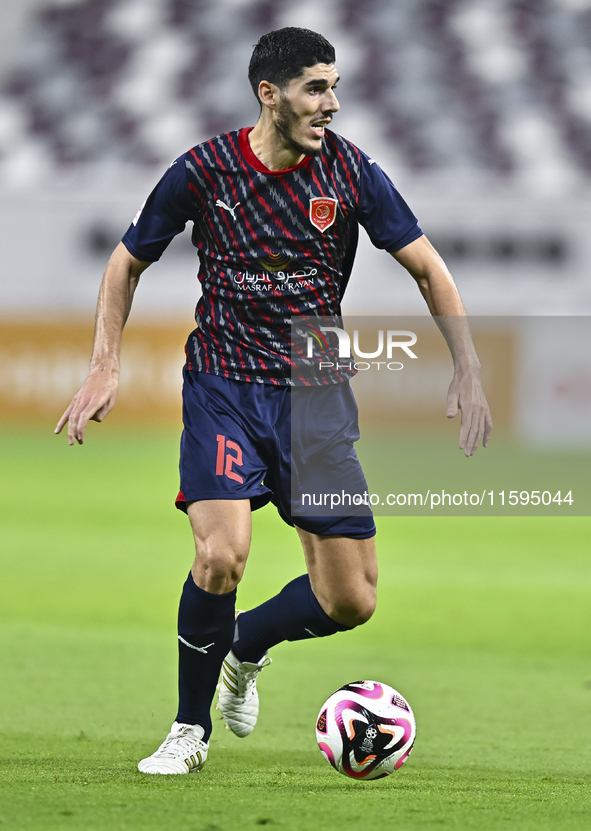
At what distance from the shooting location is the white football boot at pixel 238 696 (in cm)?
383

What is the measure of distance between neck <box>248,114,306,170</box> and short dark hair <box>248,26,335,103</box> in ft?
0.41

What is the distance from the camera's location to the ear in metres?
3.33

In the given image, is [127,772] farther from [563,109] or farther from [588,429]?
[563,109]

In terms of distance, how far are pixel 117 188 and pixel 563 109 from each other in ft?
28.4

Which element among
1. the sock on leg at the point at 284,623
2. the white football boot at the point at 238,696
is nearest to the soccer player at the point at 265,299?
the sock on leg at the point at 284,623

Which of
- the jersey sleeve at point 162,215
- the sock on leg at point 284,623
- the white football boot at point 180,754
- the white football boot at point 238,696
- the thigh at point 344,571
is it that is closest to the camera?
the white football boot at point 180,754

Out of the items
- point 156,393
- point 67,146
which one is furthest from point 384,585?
point 67,146

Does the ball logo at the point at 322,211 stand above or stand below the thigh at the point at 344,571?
above

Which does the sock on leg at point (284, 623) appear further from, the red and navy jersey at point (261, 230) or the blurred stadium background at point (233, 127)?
the blurred stadium background at point (233, 127)

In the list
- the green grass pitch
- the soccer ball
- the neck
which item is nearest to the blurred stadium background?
the green grass pitch

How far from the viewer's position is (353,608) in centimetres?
357

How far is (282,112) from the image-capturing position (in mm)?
3326

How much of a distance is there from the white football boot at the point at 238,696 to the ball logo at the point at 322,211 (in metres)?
1.49

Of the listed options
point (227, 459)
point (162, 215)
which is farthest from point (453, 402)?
point (162, 215)
